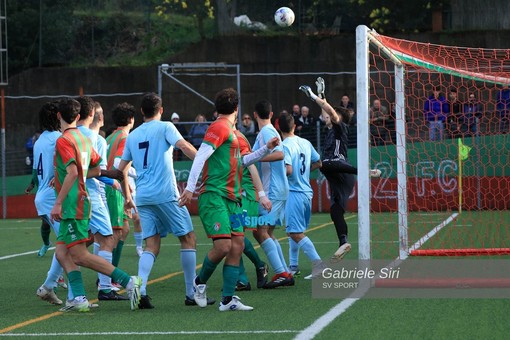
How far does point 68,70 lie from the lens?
31859 mm

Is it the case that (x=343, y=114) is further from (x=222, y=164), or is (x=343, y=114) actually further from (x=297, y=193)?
(x=222, y=164)

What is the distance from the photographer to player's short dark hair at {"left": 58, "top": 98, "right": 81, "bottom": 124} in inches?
384

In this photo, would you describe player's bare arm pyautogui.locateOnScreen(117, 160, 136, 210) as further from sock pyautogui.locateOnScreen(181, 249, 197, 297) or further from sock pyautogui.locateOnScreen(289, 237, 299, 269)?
sock pyautogui.locateOnScreen(289, 237, 299, 269)

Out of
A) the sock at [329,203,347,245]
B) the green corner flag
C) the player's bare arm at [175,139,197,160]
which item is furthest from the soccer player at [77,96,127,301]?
the green corner flag

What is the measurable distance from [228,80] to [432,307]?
2165cm

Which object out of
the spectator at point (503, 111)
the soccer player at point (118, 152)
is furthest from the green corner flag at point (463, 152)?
the soccer player at point (118, 152)

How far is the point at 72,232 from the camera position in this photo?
31.4 ft

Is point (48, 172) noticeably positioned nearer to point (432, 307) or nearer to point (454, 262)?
point (432, 307)

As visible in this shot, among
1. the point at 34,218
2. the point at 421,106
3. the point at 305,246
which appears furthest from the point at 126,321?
the point at 34,218

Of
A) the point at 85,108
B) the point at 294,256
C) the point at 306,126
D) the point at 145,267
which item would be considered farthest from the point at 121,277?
the point at 306,126

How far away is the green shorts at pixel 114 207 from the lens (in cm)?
1206

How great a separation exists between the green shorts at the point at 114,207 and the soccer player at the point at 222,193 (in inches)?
106

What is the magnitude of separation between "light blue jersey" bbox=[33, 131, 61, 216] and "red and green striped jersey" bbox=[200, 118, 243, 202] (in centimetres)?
220

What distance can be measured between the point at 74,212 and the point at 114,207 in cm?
253
